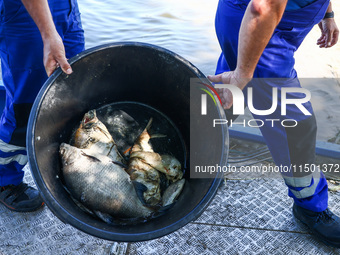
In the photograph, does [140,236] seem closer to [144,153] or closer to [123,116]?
[144,153]

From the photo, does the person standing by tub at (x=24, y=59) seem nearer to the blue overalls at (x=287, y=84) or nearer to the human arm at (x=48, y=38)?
the human arm at (x=48, y=38)

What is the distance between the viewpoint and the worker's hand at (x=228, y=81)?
1651 mm

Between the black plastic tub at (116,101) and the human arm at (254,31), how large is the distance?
8.6 inches

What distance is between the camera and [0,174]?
2.21 metres

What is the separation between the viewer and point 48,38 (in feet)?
5.52

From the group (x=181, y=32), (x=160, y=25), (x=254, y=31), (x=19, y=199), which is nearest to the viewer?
(x=254, y=31)

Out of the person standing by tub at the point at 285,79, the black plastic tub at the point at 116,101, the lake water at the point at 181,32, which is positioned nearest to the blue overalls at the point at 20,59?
the black plastic tub at the point at 116,101

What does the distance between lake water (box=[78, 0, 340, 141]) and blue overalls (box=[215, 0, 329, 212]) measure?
5.90 ft

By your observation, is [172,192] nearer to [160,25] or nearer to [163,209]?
[163,209]

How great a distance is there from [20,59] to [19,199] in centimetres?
90

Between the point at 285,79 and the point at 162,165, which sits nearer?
the point at 285,79

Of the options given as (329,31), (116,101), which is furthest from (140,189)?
(329,31)

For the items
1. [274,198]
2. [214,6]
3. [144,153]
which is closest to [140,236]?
[144,153]

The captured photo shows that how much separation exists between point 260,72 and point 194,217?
2.90 feet
